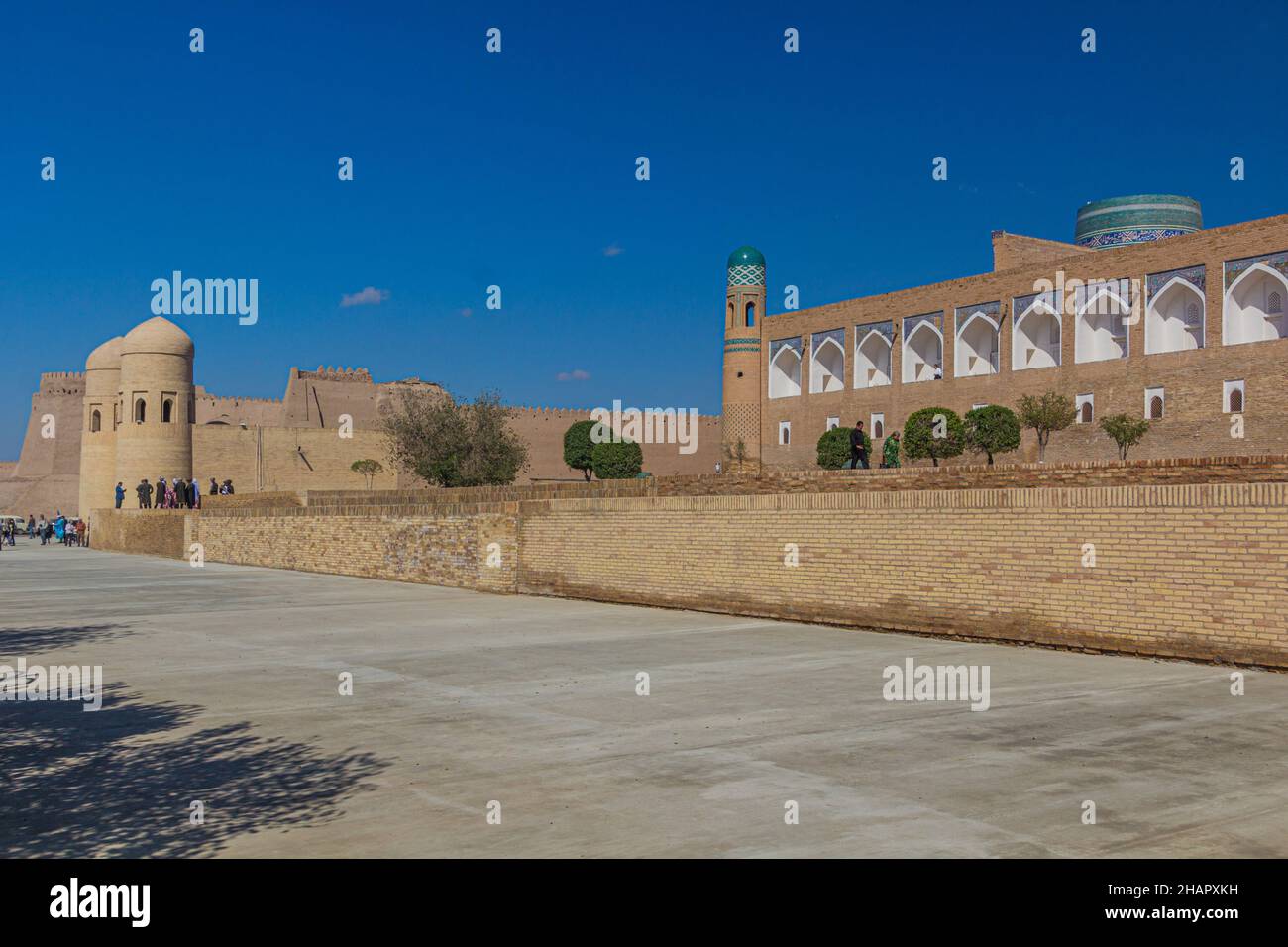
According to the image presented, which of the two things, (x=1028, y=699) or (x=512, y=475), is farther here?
(x=512, y=475)

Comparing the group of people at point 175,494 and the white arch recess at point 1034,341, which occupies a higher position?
the white arch recess at point 1034,341

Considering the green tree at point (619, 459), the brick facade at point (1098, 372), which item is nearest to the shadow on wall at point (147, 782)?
the brick facade at point (1098, 372)

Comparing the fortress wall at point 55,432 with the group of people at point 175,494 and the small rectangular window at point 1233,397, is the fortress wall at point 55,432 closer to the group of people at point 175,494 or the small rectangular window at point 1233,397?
the group of people at point 175,494

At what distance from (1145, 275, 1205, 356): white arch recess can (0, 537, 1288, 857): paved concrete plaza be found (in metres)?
23.8

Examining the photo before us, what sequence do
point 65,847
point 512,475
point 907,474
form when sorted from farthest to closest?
1. point 512,475
2. point 907,474
3. point 65,847

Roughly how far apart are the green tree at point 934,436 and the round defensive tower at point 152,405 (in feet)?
79.3

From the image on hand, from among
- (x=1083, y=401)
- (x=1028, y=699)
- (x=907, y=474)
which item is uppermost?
(x=1083, y=401)

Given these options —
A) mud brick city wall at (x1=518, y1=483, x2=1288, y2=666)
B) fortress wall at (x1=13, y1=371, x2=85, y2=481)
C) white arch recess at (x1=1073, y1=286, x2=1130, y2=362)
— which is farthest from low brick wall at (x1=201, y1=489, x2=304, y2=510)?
fortress wall at (x1=13, y1=371, x2=85, y2=481)

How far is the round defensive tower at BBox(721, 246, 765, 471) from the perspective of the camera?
140 ft

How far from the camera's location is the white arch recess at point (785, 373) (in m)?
42.6
